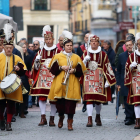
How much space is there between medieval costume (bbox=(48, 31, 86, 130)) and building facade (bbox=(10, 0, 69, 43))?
2484 centimetres

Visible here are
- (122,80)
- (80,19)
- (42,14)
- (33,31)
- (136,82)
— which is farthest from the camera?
(80,19)

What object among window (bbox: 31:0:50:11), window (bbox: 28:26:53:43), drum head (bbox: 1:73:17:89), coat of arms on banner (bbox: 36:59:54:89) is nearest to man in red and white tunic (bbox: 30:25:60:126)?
coat of arms on banner (bbox: 36:59:54:89)

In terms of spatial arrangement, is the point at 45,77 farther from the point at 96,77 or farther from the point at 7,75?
the point at 7,75

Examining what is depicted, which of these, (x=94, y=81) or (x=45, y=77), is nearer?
(x=94, y=81)

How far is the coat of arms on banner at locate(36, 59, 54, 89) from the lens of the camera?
1032 centimetres

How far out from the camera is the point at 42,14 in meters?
35.3

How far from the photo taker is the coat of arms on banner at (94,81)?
10172 mm

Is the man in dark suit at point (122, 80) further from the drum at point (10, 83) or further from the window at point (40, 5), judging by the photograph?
the window at point (40, 5)

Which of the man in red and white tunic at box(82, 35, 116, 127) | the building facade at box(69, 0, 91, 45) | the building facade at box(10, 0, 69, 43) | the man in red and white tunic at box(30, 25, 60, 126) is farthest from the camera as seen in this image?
the building facade at box(69, 0, 91, 45)

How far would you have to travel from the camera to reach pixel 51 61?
9.69 metres

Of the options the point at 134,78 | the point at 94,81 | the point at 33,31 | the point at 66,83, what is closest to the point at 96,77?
the point at 94,81

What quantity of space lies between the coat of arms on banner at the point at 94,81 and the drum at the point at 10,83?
5.43 ft

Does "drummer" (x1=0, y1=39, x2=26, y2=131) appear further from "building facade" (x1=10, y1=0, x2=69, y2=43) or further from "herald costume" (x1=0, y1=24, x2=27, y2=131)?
"building facade" (x1=10, y1=0, x2=69, y2=43)

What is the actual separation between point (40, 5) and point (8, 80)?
26.9 metres
